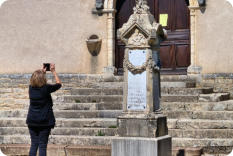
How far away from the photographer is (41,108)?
8.62m

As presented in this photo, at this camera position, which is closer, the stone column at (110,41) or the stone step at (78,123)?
the stone step at (78,123)

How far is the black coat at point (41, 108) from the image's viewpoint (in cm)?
853

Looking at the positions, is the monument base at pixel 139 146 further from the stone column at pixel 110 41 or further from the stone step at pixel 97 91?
the stone column at pixel 110 41

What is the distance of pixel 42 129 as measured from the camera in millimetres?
8578

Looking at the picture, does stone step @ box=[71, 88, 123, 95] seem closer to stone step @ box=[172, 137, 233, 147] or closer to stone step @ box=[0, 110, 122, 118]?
stone step @ box=[0, 110, 122, 118]

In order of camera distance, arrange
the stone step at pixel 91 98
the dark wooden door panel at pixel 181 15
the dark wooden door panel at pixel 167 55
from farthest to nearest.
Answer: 1. the dark wooden door panel at pixel 167 55
2. the dark wooden door panel at pixel 181 15
3. the stone step at pixel 91 98

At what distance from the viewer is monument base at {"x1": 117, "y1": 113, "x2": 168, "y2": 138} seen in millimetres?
8883

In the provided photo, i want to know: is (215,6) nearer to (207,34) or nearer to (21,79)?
(207,34)

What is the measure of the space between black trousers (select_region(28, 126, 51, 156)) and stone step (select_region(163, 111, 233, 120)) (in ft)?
12.0

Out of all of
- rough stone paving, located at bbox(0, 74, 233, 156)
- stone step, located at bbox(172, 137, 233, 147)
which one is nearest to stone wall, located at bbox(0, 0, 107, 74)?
rough stone paving, located at bbox(0, 74, 233, 156)

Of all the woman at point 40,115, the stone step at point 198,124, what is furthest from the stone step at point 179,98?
→ the woman at point 40,115

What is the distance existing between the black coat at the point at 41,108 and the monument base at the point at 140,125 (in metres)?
1.18

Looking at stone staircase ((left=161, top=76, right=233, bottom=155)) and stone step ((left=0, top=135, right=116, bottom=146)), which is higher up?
stone staircase ((left=161, top=76, right=233, bottom=155))

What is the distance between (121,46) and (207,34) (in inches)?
106
